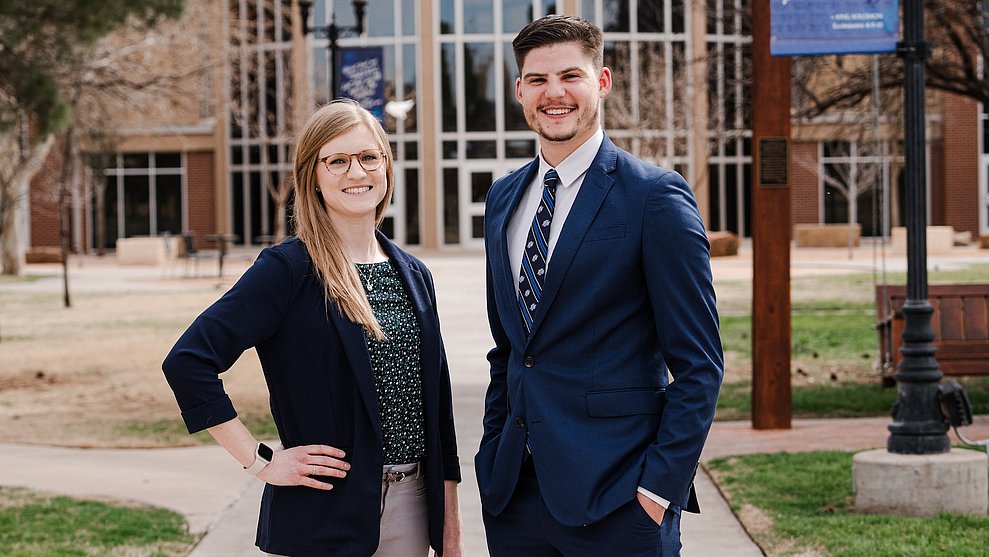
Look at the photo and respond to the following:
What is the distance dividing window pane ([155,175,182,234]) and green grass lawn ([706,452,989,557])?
42.1 metres

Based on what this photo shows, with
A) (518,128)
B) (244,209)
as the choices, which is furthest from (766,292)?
(244,209)

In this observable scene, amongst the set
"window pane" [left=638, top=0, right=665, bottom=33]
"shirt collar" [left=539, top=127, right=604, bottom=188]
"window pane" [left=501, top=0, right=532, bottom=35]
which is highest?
"window pane" [left=501, top=0, right=532, bottom=35]

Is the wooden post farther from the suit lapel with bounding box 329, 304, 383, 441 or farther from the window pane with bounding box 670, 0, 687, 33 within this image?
the window pane with bounding box 670, 0, 687, 33

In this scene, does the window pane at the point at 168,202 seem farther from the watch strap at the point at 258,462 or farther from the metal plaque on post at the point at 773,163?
the watch strap at the point at 258,462

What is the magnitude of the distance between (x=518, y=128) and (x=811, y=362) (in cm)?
3155

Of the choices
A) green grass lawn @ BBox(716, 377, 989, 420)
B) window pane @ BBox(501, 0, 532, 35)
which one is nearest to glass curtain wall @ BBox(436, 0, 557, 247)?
window pane @ BBox(501, 0, 532, 35)

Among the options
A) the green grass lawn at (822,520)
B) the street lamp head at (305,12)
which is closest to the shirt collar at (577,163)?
the green grass lawn at (822,520)

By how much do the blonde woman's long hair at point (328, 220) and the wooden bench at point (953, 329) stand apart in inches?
318

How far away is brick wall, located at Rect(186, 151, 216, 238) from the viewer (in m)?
48.2

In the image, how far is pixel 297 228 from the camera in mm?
3354

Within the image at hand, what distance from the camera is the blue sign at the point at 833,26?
8.58 metres

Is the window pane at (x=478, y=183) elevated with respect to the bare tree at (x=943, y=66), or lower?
elevated

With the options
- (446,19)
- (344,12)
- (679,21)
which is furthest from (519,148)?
(344,12)

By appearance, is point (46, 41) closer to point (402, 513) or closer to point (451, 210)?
point (402, 513)
